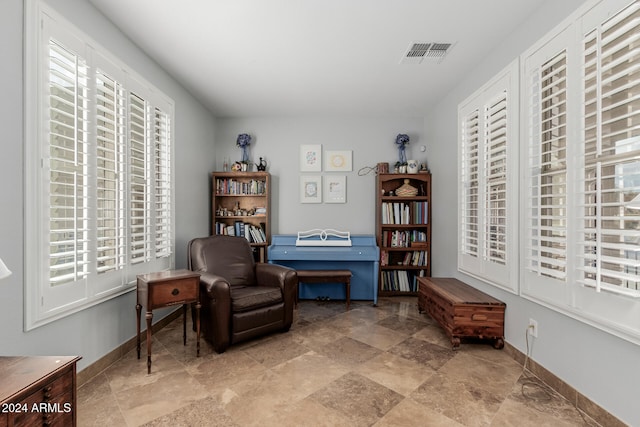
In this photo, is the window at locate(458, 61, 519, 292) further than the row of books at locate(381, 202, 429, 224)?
No

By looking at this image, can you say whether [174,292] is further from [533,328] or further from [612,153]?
[612,153]

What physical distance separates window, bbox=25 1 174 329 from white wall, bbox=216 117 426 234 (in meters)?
1.83

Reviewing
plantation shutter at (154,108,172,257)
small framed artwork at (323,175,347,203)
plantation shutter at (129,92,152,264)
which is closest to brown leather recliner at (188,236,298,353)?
plantation shutter at (154,108,172,257)

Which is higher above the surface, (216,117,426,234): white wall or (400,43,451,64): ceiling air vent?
(400,43,451,64): ceiling air vent

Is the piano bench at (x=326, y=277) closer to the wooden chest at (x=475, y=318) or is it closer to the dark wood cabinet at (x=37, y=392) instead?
the wooden chest at (x=475, y=318)

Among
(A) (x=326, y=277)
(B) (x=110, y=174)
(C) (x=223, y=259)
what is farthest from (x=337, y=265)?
(B) (x=110, y=174)

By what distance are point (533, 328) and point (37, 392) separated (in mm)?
2835

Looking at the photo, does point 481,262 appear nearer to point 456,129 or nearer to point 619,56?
point 456,129

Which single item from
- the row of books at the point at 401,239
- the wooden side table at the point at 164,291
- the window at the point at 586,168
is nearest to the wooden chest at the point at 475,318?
the window at the point at 586,168

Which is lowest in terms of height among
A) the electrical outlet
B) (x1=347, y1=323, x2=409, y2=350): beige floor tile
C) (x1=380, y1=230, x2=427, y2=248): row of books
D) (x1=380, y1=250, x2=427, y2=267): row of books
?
(x1=347, y1=323, x2=409, y2=350): beige floor tile

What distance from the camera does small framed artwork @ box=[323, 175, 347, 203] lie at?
452 cm

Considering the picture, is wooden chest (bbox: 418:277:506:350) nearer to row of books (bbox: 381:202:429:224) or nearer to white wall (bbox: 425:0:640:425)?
white wall (bbox: 425:0:640:425)

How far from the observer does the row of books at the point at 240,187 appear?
4.30 meters

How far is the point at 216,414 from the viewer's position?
1760 millimetres
